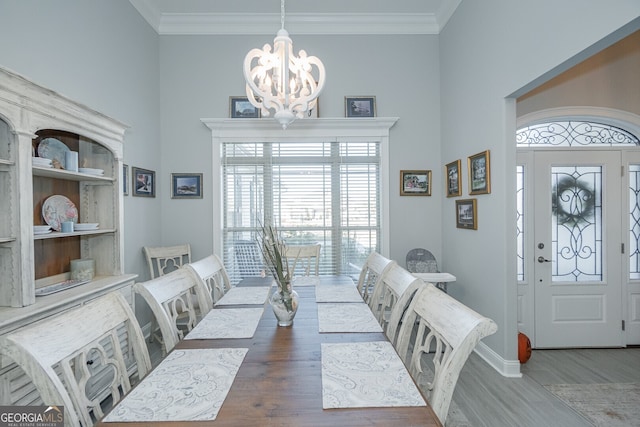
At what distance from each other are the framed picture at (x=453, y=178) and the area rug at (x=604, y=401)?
187 cm

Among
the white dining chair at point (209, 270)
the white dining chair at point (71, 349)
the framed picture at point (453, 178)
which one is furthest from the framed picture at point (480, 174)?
the white dining chair at point (71, 349)

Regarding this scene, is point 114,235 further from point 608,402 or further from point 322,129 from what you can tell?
point 608,402

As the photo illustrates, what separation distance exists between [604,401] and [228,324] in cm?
269

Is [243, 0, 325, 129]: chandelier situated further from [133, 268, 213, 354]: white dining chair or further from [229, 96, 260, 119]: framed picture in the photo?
[229, 96, 260, 119]: framed picture

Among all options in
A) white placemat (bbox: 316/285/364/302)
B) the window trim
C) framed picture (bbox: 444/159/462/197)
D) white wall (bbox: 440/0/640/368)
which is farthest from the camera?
the window trim

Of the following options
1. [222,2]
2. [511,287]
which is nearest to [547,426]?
[511,287]

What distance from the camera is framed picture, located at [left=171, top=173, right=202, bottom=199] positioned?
154 inches

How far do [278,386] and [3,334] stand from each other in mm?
1481

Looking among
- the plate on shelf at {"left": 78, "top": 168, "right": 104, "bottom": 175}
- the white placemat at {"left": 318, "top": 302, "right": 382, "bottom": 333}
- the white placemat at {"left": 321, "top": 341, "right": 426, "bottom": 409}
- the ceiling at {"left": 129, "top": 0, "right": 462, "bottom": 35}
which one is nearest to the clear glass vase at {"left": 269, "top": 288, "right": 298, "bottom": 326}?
the white placemat at {"left": 318, "top": 302, "right": 382, "bottom": 333}

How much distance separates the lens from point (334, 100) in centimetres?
398

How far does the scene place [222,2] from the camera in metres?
3.64

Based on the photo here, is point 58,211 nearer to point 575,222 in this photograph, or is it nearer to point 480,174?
point 480,174

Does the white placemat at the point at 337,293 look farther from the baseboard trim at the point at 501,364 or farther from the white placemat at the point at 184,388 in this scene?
the baseboard trim at the point at 501,364

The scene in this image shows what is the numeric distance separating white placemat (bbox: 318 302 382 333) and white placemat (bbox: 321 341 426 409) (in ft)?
0.61
